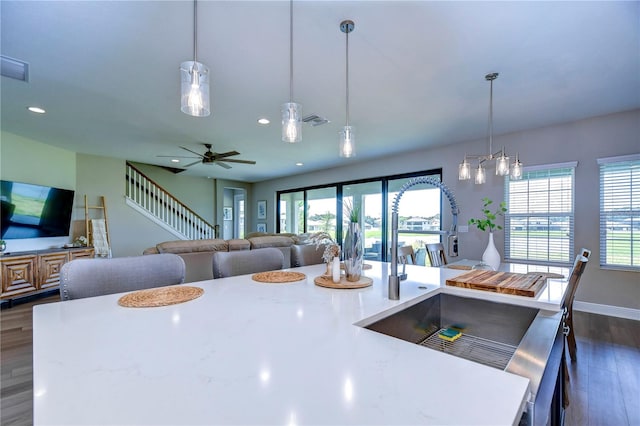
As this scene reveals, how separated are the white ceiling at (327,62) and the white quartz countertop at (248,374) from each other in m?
1.87

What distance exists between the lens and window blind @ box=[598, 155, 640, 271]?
11.2ft

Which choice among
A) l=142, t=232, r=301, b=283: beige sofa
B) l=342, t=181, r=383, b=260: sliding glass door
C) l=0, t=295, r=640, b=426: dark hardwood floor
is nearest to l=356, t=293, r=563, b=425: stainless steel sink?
l=0, t=295, r=640, b=426: dark hardwood floor

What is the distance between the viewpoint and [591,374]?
87.0 inches

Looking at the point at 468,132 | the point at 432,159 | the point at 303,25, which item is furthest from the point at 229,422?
the point at 432,159

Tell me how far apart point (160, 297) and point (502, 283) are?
5.53 ft

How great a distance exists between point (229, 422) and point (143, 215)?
269 inches

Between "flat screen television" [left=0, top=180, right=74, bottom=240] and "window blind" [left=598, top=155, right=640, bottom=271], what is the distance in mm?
8005

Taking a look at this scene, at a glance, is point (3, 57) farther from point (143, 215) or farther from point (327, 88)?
point (143, 215)

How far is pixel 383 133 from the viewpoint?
4.29m

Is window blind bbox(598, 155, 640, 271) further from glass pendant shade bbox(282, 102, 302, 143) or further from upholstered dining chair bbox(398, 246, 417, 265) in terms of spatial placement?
glass pendant shade bbox(282, 102, 302, 143)

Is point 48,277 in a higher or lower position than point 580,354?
higher

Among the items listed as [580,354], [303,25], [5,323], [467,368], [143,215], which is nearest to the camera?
[467,368]

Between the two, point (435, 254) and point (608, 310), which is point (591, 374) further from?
point (608, 310)

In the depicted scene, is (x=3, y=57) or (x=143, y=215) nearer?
(x=3, y=57)
